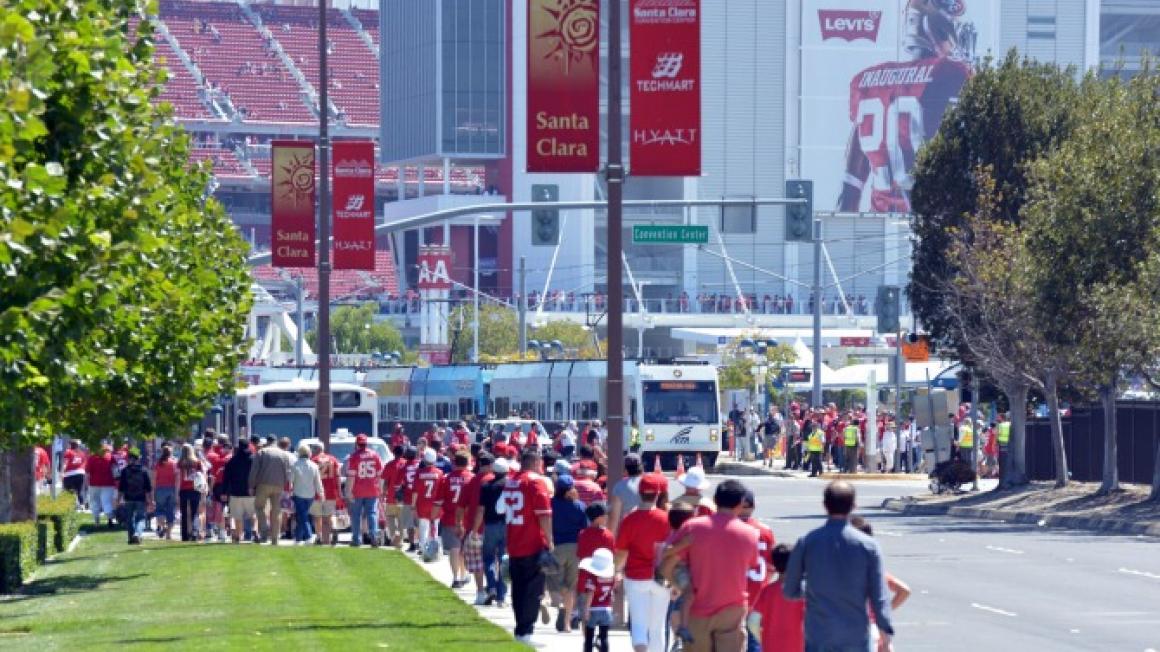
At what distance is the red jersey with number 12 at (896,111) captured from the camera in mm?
141375

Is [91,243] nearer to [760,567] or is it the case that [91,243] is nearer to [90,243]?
[90,243]

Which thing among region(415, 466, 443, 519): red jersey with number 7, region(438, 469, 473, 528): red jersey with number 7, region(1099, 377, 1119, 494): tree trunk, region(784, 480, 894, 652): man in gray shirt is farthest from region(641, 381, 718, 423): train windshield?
region(784, 480, 894, 652): man in gray shirt

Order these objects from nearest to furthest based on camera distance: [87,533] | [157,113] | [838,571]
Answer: [838,571]
[157,113]
[87,533]

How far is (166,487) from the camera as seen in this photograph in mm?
39438

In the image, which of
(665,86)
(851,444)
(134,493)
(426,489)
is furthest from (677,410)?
(665,86)

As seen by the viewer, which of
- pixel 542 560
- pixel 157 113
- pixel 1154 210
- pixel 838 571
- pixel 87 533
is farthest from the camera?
pixel 87 533

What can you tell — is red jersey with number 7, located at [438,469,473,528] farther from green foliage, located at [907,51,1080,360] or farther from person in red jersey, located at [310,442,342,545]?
green foliage, located at [907,51,1080,360]

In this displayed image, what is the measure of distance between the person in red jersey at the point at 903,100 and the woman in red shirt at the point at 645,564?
124 m

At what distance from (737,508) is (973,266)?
106ft

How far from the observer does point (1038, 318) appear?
4266 cm

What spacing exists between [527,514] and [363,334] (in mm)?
111522

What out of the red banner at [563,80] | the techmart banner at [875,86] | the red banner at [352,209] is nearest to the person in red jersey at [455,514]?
the red banner at [563,80]

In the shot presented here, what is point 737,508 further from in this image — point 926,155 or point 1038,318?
point 926,155

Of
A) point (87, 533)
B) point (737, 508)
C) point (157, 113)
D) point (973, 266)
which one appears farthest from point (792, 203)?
point (737, 508)
